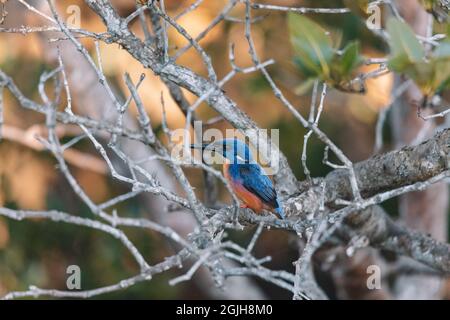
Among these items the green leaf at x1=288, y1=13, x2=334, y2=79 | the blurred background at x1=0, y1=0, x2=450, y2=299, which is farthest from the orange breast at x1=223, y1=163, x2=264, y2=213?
the blurred background at x1=0, y1=0, x2=450, y2=299

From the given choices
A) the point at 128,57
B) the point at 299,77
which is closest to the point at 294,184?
the point at 299,77

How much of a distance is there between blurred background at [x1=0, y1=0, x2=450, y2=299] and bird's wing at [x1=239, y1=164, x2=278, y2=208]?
2.17m

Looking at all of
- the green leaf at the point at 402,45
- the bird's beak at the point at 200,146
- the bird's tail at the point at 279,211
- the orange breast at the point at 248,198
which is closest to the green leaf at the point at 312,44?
the green leaf at the point at 402,45

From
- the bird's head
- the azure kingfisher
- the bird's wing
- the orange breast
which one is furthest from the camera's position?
the bird's head

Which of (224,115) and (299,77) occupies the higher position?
(299,77)

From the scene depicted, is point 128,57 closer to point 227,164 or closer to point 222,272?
point 227,164

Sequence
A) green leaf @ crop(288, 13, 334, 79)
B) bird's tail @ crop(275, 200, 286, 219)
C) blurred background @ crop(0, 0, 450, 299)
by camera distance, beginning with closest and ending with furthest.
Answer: green leaf @ crop(288, 13, 334, 79) → bird's tail @ crop(275, 200, 286, 219) → blurred background @ crop(0, 0, 450, 299)

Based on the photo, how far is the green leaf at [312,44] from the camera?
12.0 ft

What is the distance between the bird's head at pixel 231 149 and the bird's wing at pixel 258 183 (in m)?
0.07

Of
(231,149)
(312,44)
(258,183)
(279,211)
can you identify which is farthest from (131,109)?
(312,44)

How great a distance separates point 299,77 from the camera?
679 centimetres

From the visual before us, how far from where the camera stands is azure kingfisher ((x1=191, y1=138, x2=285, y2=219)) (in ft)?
14.1

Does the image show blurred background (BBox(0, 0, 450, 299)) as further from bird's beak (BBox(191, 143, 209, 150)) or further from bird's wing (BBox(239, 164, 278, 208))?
bird's wing (BBox(239, 164, 278, 208))
